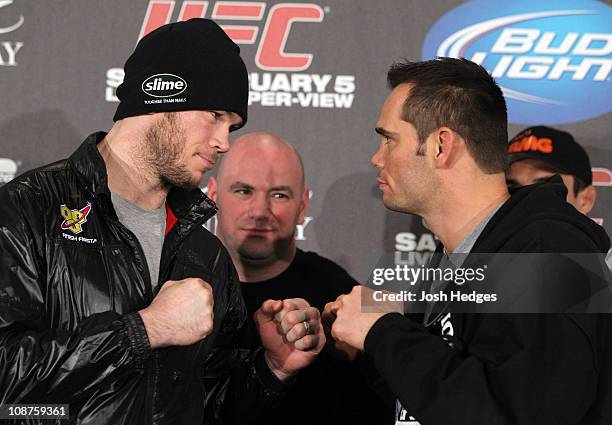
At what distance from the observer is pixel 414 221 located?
3.04m

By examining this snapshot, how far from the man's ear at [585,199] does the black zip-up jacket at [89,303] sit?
1.51 m

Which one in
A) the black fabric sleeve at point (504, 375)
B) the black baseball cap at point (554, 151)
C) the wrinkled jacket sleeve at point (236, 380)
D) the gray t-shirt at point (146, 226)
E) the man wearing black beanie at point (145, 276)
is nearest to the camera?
the black fabric sleeve at point (504, 375)

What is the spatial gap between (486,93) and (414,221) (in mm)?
1252

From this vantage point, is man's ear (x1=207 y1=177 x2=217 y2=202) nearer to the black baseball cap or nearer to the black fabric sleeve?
the black baseball cap

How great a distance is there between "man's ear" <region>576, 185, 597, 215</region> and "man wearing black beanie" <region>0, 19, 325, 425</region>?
1400 mm

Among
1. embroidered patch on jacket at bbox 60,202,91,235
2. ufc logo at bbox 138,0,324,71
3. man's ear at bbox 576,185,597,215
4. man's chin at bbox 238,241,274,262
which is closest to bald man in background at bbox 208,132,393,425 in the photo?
man's chin at bbox 238,241,274,262

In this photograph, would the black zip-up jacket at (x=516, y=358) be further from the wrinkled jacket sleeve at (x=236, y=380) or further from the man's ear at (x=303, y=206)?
the man's ear at (x=303, y=206)

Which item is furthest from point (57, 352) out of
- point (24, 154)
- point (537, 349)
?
point (24, 154)

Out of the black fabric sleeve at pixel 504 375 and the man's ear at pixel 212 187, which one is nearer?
the black fabric sleeve at pixel 504 375

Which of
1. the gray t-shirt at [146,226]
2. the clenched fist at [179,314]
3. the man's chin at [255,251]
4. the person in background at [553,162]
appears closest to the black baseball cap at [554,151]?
the person in background at [553,162]

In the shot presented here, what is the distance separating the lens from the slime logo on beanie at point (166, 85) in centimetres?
176

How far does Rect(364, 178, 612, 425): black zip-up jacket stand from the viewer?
4.59 ft

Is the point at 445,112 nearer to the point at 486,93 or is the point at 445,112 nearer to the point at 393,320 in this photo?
the point at 486,93

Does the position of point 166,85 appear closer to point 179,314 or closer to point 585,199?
point 179,314
